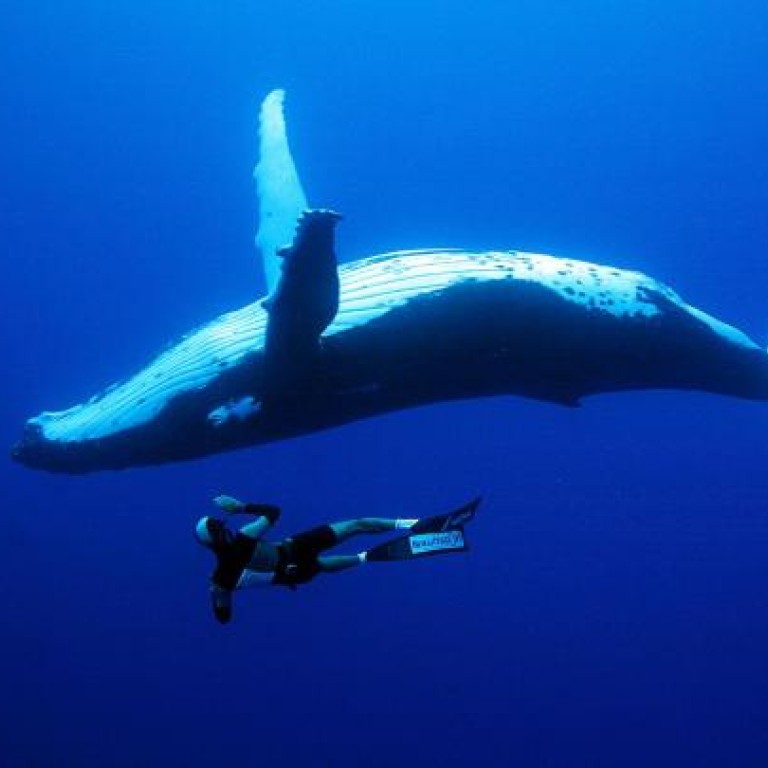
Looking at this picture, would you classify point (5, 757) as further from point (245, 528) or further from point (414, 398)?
point (414, 398)

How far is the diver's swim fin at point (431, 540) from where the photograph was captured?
702 centimetres

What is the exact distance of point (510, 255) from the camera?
22.7 ft

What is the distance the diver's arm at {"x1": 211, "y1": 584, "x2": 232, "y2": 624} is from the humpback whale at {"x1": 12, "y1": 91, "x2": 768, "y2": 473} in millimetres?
1158

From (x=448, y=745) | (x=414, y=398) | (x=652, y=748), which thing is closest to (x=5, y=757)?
(x=448, y=745)

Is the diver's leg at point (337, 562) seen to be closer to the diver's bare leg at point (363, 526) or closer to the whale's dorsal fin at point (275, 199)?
the diver's bare leg at point (363, 526)

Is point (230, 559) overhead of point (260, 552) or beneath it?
beneath

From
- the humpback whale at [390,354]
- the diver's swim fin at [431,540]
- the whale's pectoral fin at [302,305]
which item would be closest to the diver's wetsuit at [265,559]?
the diver's swim fin at [431,540]

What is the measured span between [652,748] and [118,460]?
75.0 ft

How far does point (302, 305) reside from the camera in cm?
495

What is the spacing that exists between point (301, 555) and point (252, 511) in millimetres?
602

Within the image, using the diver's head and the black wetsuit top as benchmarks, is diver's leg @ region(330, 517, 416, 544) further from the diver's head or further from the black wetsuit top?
the diver's head

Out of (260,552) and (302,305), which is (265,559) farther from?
(302,305)

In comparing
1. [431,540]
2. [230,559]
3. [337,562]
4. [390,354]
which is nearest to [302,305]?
[390,354]

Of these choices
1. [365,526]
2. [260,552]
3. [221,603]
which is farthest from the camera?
[365,526]
